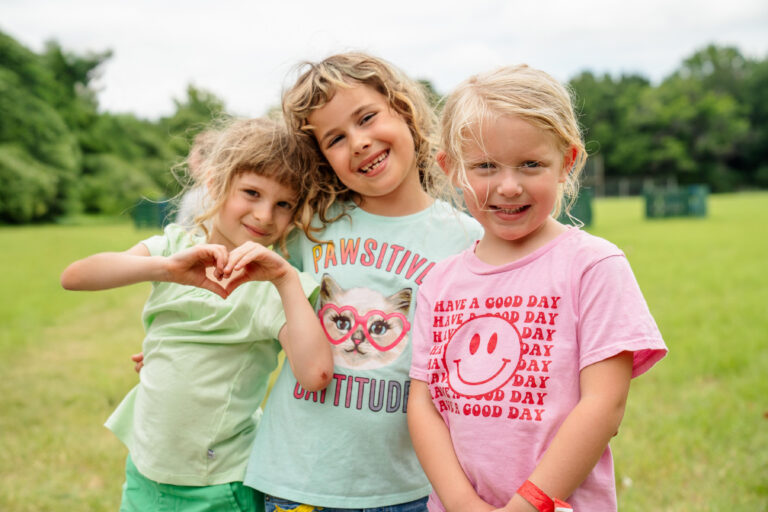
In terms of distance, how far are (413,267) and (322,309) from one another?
1.00ft

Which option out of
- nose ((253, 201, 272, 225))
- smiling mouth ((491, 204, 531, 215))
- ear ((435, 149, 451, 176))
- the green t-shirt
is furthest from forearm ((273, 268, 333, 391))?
smiling mouth ((491, 204, 531, 215))

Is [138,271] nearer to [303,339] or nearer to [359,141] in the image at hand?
[303,339]

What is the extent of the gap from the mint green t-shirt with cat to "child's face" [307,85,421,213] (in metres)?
0.14

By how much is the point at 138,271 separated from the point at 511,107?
3.47 ft

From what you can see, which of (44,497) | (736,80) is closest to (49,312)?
(44,497)

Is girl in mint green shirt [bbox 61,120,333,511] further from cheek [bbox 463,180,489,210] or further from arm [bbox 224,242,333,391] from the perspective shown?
cheek [bbox 463,180,489,210]

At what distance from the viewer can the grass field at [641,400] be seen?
132 inches

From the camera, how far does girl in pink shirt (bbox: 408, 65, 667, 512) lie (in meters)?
1.41

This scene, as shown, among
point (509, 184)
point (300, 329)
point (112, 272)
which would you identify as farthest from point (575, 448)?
point (112, 272)

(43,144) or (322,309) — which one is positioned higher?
(322,309)

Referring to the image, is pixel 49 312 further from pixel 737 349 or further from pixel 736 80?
pixel 736 80

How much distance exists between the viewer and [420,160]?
2.23m

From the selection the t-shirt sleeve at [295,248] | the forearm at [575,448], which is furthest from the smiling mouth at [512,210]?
the t-shirt sleeve at [295,248]

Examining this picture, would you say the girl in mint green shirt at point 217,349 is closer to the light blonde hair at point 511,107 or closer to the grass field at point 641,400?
the light blonde hair at point 511,107
